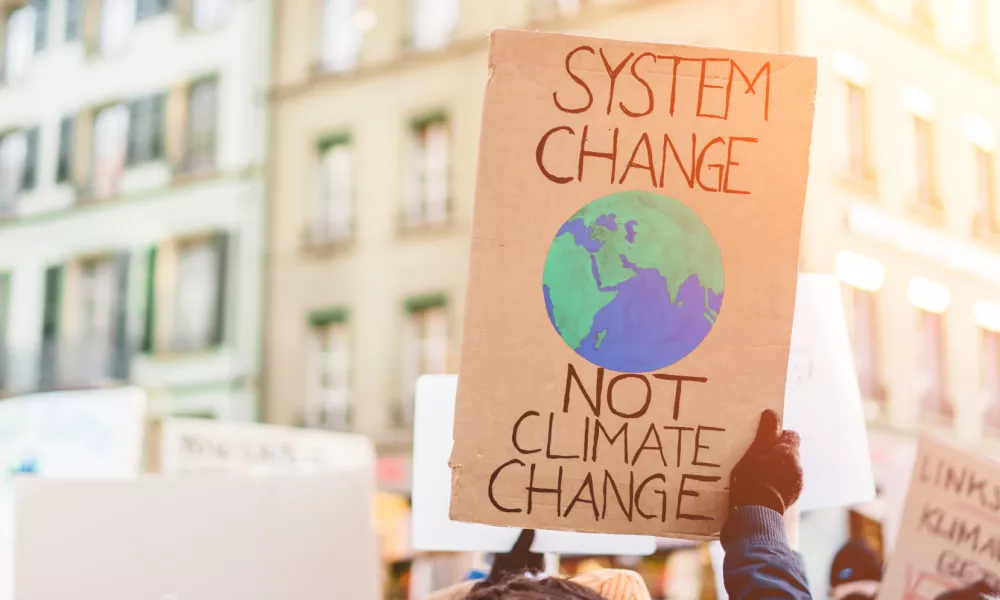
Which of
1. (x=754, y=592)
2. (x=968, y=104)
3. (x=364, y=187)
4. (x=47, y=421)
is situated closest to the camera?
(x=754, y=592)

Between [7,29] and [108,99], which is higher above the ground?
[7,29]

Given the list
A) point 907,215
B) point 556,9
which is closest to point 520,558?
point 907,215

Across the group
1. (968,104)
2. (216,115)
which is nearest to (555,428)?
(968,104)

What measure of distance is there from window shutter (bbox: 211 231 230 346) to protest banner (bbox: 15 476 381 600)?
27.9 ft

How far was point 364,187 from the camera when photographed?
10.1 meters

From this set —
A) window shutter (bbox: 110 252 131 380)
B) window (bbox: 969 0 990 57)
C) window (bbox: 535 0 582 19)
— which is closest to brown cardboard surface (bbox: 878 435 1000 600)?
window (bbox: 969 0 990 57)

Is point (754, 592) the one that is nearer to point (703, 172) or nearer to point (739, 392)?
point (739, 392)

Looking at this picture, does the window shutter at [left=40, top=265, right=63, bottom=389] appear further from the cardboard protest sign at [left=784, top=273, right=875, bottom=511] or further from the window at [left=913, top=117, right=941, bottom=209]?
the cardboard protest sign at [left=784, top=273, right=875, bottom=511]

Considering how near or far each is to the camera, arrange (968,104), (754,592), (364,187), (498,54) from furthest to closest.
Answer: (364,187) < (968,104) < (498,54) < (754,592)

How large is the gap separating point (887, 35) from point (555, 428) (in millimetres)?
5254

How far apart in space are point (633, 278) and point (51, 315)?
1051cm

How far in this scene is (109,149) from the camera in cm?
1094

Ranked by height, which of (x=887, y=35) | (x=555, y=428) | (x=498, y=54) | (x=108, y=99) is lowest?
(x=555, y=428)

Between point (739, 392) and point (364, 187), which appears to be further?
point (364, 187)
